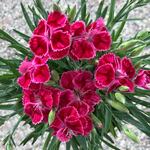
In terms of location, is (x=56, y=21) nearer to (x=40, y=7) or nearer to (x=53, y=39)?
(x=53, y=39)

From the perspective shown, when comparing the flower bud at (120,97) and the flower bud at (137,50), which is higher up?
the flower bud at (137,50)

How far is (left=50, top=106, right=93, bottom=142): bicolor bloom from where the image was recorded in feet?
3.19

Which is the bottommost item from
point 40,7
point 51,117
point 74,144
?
point 74,144

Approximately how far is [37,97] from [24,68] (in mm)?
74

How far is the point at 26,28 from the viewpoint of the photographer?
6.17ft

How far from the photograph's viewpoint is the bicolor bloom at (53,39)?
94 centimetres

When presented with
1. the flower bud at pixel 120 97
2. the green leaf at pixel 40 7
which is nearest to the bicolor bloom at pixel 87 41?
the flower bud at pixel 120 97

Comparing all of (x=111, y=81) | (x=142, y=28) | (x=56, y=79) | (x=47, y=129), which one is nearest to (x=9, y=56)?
(x=142, y=28)

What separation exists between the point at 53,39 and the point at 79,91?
0.50 ft

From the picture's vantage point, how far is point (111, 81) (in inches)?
37.5

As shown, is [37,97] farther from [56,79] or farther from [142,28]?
[142,28]

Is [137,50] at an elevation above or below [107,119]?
above

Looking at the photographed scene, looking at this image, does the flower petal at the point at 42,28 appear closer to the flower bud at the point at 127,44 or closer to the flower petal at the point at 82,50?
the flower petal at the point at 82,50

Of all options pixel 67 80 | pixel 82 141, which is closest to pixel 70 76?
pixel 67 80
